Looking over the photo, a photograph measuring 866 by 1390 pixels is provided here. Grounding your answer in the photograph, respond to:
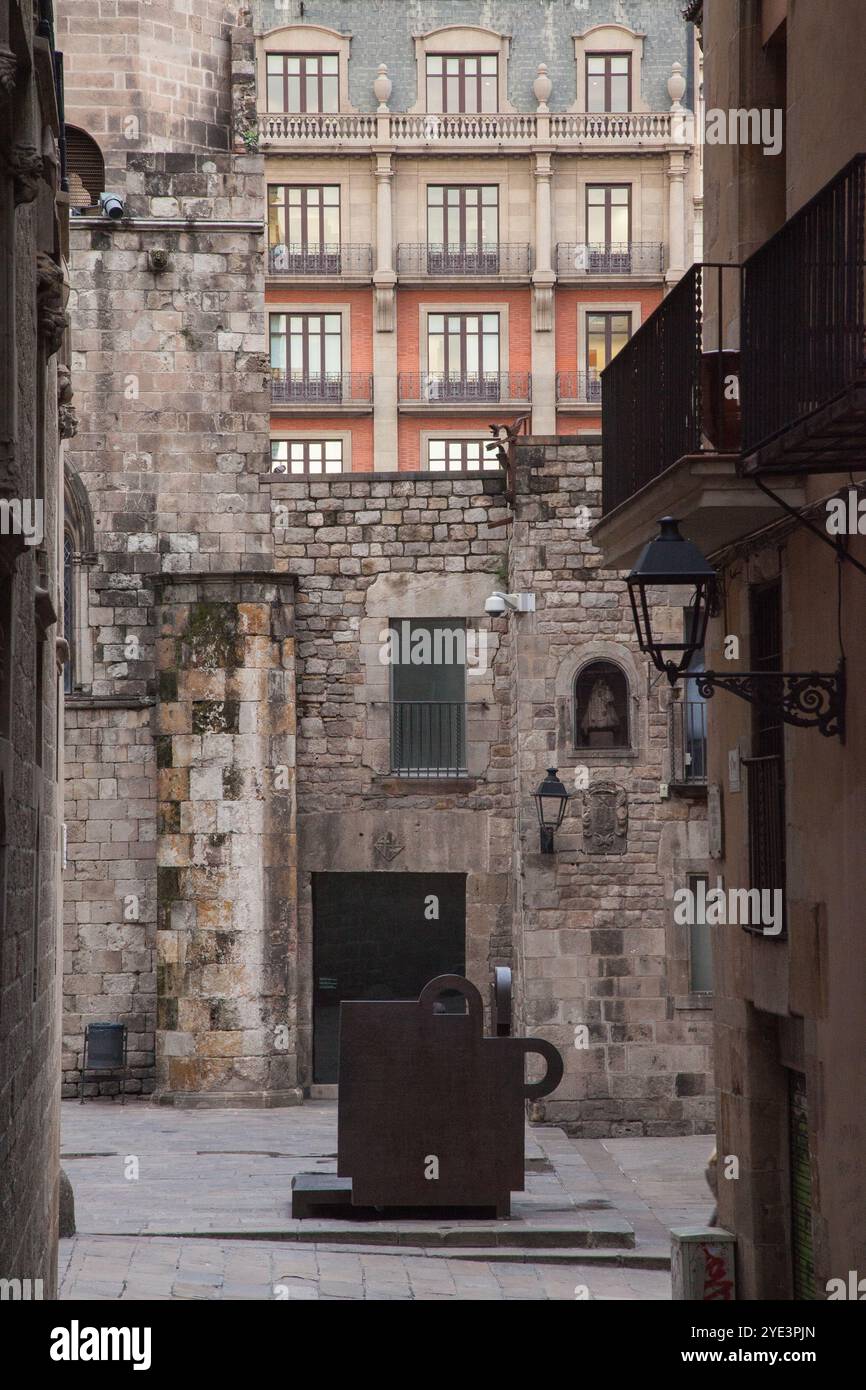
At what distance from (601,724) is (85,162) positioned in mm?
8858

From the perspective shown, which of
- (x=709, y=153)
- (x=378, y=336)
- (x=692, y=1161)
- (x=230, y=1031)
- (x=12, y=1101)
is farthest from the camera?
(x=378, y=336)

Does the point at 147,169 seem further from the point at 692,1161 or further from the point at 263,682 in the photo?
the point at 692,1161

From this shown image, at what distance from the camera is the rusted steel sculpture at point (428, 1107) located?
14125 mm

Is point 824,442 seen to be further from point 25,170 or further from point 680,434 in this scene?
point 25,170

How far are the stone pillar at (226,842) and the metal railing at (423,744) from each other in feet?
3.80

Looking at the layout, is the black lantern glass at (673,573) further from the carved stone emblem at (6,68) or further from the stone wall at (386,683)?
the stone wall at (386,683)

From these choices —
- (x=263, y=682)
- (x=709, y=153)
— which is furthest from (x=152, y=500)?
(x=709, y=153)

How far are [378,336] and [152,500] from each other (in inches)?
874

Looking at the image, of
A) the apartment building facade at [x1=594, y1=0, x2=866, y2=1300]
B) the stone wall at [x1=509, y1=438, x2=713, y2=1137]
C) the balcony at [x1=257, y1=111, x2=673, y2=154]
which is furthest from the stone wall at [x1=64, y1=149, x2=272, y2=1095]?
the balcony at [x1=257, y1=111, x2=673, y2=154]

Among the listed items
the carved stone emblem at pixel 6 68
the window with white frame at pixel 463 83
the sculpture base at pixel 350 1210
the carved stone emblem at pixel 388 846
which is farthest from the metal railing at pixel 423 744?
the window with white frame at pixel 463 83

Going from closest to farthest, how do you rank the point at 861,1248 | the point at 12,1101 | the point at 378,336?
the point at 12,1101 < the point at 861,1248 < the point at 378,336

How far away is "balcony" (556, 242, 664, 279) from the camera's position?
140 ft

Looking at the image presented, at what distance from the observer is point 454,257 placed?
140 ft

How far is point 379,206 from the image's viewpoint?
42.3 metres
